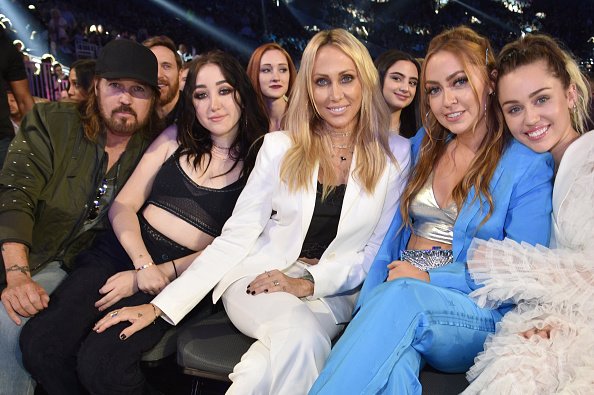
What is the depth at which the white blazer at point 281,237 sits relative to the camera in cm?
231

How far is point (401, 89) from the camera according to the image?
4.16 meters

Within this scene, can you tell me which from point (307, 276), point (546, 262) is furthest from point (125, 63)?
point (546, 262)

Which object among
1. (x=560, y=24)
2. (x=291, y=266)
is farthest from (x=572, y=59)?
(x=560, y=24)

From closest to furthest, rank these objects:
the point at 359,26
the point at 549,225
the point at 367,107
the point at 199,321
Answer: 1. the point at 549,225
2. the point at 199,321
3. the point at 367,107
4. the point at 359,26

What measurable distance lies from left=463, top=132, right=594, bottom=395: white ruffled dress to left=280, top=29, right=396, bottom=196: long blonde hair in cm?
60

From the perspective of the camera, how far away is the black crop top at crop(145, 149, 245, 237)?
2646 mm

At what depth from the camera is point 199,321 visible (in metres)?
2.38

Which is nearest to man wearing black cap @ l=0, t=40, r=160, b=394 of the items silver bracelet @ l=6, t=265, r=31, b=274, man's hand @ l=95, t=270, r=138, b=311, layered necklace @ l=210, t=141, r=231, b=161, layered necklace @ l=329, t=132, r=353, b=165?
silver bracelet @ l=6, t=265, r=31, b=274

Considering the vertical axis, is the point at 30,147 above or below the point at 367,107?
below

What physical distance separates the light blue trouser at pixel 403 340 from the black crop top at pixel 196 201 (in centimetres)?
100

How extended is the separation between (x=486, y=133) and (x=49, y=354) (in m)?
1.93

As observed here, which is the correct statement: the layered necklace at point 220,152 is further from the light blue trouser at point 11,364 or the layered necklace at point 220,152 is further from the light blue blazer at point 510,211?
the light blue trouser at point 11,364

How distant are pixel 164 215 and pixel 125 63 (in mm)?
766

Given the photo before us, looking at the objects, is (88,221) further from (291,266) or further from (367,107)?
(367,107)
